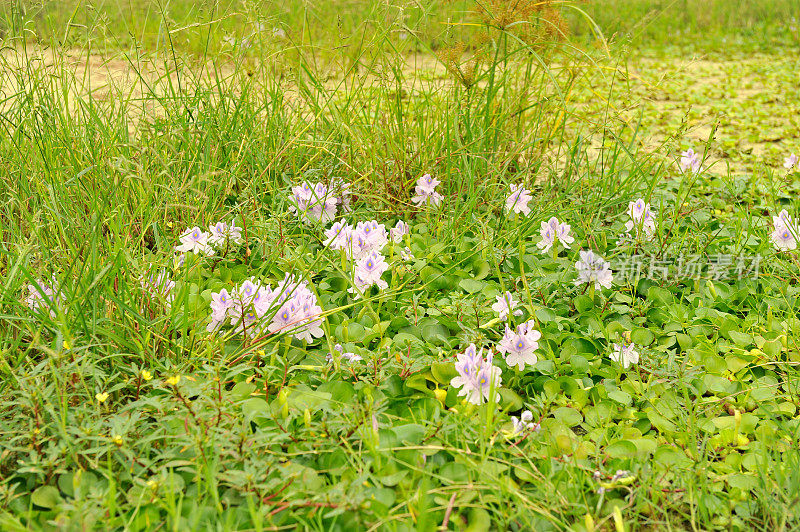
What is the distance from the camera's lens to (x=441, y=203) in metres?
2.54

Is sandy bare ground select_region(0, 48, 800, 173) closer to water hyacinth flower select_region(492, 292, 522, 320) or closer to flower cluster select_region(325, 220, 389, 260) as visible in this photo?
flower cluster select_region(325, 220, 389, 260)

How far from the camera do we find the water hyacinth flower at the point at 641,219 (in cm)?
238

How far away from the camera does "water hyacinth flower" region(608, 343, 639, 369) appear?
1.83 meters

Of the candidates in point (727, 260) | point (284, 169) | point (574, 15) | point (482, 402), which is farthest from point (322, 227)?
point (574, 15)

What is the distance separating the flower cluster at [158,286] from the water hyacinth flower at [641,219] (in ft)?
5.12

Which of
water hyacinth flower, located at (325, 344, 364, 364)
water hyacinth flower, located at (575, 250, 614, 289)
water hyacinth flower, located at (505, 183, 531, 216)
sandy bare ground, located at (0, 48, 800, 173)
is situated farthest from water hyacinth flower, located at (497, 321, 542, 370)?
sandy bare ground, located at (0, 48, 800, 173)

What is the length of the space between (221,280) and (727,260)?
1.72 m

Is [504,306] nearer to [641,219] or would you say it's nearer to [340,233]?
[340,233]

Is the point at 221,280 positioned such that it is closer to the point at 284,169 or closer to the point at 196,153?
the point at 196,153

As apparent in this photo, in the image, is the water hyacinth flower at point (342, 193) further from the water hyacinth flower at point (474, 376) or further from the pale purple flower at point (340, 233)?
the water hyacinth flower at point (474, 376)

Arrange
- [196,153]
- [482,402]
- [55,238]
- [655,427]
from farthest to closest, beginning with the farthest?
[196,153] → [55,238] → [655,427] → [482,402]

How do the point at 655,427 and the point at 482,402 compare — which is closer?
the point at 482,402

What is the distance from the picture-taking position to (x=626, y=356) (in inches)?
72.7

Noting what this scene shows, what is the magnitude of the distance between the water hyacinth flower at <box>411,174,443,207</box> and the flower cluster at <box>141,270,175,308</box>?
3.45 ft
